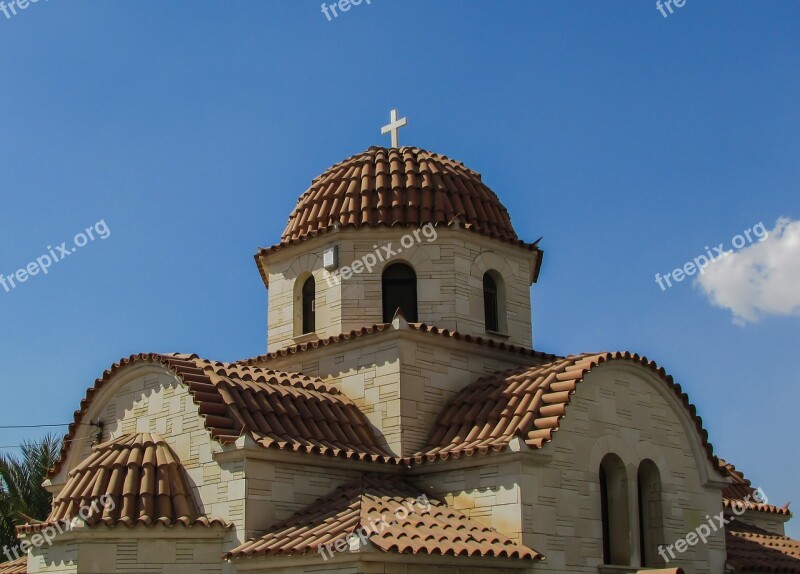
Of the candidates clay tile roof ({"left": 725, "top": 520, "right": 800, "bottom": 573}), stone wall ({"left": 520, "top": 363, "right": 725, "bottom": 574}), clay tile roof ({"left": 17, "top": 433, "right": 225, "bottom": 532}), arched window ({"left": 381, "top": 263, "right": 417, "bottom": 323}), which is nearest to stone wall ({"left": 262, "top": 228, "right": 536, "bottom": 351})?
arched window ({"left": 381, "top": 263, "right": 417, "bottom": 323})

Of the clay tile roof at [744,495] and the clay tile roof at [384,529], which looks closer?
the clay tile roof at [384,529]

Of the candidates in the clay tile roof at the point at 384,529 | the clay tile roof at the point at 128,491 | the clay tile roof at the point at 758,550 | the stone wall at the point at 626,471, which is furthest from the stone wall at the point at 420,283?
the clay tile roof at the point at 758,550

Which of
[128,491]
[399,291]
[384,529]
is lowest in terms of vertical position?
[384,529]

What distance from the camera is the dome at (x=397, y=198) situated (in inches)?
664

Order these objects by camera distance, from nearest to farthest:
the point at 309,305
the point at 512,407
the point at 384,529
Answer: the point at 384,529, the point at 512,407, the point at 309,305

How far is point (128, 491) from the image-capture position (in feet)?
41.3

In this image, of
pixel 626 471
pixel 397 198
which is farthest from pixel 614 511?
pixel 397 198

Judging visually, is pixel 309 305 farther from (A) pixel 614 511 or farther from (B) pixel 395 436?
(A) pixel 614 511

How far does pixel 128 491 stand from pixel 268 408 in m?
2.27

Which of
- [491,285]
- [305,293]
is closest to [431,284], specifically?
[491,285]

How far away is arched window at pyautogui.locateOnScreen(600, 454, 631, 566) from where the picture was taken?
14.2 meters

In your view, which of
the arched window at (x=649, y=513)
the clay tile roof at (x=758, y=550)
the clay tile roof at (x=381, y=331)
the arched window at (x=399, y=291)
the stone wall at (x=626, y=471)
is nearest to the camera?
the stone wall at (x=626, y=471)

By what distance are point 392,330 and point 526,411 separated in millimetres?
2508

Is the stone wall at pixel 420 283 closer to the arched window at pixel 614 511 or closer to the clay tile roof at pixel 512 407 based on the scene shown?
the clay tile roof at pixel 512 407
